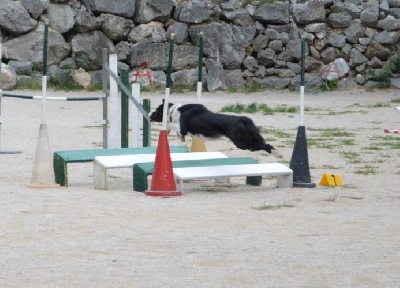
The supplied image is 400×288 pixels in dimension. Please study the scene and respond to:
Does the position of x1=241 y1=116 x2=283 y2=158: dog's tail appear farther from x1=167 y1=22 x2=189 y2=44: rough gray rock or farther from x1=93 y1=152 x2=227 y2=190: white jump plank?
x1=167 y1=22 x2=189 y2=44: rough gray rock

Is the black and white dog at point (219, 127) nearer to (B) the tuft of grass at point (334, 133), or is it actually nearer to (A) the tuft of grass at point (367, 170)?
(A) the tuft of grass at point (367, 170)

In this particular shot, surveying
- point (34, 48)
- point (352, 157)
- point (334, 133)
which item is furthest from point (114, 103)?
point (34, 48)

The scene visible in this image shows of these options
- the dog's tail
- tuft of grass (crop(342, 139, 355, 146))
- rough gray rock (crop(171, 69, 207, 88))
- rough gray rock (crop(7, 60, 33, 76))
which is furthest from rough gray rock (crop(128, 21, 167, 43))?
the dog's tail

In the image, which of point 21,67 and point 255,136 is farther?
point 21,67

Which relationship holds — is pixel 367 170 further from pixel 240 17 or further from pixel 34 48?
pixel 240 17

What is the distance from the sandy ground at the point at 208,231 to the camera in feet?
18.0

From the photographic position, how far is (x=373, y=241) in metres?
6.57

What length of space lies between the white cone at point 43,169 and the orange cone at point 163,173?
0.95 metres

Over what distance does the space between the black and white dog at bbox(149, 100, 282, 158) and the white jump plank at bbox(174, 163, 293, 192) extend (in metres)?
0.14

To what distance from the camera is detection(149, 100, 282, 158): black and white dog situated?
8969mm

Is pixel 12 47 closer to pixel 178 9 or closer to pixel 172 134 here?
pixel 178 9

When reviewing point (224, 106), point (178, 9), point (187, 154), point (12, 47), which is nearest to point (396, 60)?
point (178, 9)

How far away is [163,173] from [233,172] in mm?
577

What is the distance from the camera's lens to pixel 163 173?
8.54 meters
